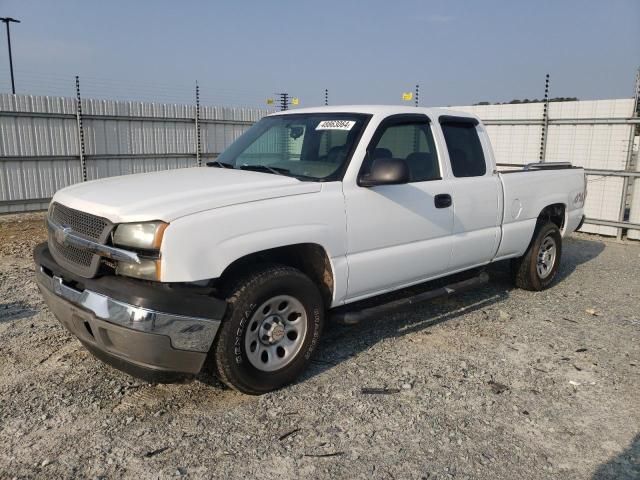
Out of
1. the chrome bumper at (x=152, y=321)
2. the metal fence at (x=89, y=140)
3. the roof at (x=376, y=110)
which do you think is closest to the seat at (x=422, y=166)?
the roof at (x=376, y=110)

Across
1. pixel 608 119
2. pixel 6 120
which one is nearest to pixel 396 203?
pixel 608 119

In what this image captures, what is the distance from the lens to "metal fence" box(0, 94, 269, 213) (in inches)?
436

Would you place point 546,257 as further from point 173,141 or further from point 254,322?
point 173,141

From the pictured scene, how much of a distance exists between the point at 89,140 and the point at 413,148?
31.6 ft

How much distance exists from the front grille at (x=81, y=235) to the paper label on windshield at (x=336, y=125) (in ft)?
6.40

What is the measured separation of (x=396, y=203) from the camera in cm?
420

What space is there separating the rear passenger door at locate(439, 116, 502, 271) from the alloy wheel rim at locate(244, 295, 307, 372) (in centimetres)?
172

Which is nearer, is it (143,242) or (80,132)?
(143,242)

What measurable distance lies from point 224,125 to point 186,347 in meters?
11.9

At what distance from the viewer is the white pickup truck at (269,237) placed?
3.13 m

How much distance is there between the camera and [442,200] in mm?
4578

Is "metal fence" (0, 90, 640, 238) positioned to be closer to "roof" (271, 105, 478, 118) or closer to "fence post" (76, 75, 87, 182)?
"fence post" (76, 75, 87, 182)

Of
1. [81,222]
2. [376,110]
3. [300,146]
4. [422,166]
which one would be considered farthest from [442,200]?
[81,222]

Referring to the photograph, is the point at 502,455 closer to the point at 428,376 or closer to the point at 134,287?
the point at 428,376
